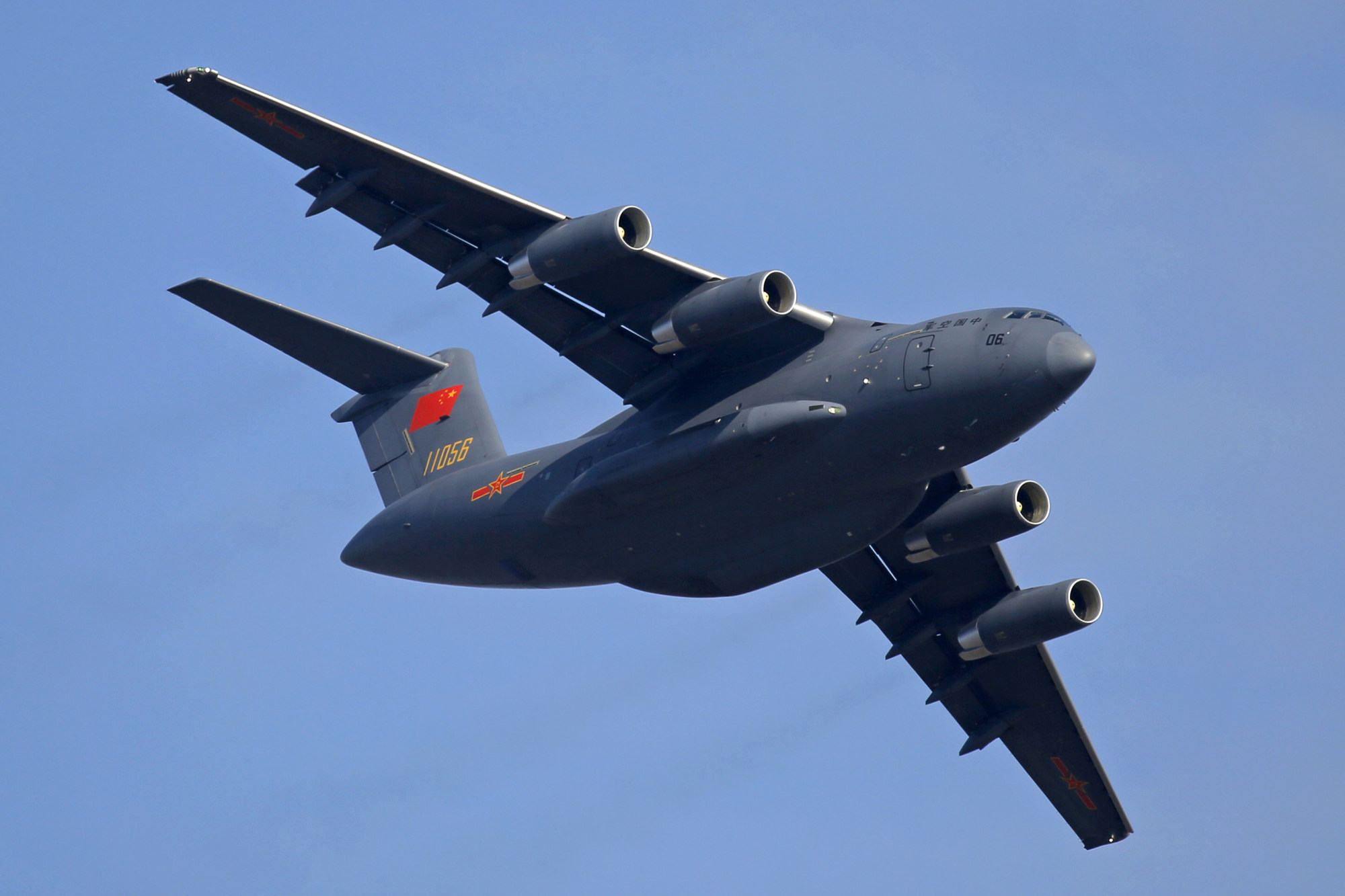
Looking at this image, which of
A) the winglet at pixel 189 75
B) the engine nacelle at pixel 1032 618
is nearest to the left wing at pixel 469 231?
the winglet at pixel 189 75

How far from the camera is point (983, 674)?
25.5 meters

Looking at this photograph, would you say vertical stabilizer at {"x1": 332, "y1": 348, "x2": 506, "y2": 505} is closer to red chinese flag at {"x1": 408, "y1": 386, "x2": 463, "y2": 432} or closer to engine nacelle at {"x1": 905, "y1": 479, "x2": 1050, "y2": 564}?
red chinese flag at {"x1": 408, "y1": 386, "x2": 463, "y2": 432}

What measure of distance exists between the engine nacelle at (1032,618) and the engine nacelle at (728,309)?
5.96m

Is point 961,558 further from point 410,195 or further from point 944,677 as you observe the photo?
point 410,195

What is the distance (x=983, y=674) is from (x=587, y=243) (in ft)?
32.2

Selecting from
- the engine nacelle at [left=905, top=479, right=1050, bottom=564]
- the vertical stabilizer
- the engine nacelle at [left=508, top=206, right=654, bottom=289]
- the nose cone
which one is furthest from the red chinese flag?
the nose cone

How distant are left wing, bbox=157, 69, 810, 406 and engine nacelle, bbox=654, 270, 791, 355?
1.98 feet

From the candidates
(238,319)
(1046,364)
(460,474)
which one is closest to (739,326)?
(1046,364)

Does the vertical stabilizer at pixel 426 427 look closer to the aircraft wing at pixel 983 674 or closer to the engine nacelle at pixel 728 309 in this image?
the engine nacelle at pixel 728 309

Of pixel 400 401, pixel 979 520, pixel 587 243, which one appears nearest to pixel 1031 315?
pixel 979 520

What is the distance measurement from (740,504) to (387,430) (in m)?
6.86

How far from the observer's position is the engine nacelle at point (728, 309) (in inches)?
771

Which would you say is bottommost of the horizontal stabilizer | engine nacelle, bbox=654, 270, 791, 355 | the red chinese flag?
engine nacelle, bbox=654, 270, 791, 355

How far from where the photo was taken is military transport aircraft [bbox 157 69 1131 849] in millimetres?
19547
